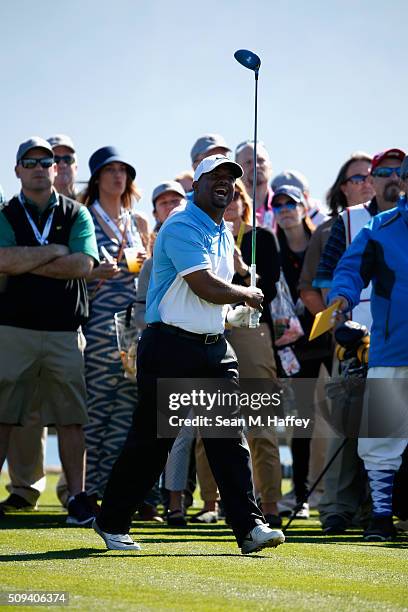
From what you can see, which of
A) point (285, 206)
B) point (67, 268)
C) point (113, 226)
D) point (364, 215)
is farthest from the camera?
point (285, 206)

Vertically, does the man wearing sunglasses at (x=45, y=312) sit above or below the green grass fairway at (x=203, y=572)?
above

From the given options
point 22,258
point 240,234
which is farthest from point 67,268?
point 240,234

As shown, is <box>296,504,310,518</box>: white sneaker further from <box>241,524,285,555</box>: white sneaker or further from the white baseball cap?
the white baseball cap

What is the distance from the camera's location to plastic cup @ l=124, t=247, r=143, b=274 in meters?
10.7

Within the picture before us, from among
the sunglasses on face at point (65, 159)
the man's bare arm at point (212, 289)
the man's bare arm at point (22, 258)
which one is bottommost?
the man's bare arm at point (212, 289)

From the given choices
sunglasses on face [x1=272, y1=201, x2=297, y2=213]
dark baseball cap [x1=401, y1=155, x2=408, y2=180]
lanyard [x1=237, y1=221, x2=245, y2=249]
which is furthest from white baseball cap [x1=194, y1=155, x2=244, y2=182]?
sunglasses on face [x1=272, y1=201, x2=297, y2=213]

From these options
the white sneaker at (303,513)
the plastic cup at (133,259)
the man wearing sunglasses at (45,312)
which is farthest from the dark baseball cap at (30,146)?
the white sneaker at (303,513)

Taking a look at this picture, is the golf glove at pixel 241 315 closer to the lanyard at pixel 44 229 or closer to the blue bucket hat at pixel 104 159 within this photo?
the lanyard at pixel 44 229

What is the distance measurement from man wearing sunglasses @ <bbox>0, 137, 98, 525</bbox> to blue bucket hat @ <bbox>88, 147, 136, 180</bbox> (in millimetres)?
1213

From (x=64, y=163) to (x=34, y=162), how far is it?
207cm

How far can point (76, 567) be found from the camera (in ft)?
22.2

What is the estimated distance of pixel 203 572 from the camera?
6.66 m

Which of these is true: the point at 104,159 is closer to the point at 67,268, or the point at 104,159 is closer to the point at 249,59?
the point at 67,268

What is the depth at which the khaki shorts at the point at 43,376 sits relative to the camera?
9.77 metres
